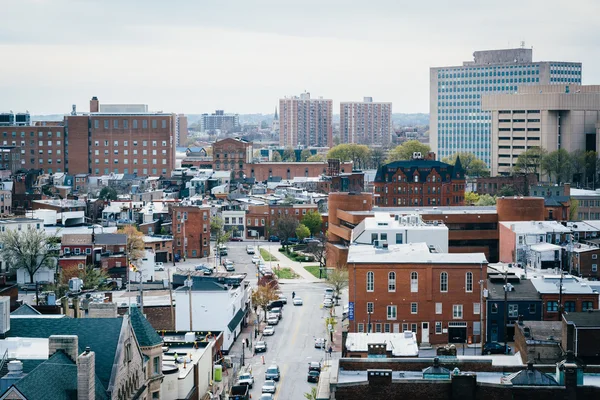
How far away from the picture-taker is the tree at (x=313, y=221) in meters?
154

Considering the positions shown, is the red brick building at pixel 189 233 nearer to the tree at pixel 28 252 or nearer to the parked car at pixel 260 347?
the tree at pixel 28 252

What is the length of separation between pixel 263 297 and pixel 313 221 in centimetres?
5558

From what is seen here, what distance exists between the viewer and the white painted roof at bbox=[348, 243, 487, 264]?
8169cm

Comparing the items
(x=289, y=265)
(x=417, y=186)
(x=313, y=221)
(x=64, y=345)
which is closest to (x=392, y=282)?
(x=64, y=345)

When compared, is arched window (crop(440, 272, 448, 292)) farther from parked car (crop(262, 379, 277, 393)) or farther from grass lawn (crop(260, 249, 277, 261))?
grass lawn (crop(260, 249, 277, 261))

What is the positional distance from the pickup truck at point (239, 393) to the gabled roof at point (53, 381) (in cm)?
2412

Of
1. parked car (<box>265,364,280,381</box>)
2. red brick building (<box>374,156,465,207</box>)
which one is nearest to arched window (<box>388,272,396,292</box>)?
parked car (<box>265,364,280,381</box>)

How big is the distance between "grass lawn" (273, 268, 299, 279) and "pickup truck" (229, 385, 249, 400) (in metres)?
49.5

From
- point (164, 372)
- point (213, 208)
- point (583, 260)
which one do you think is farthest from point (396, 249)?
point (213, 208)

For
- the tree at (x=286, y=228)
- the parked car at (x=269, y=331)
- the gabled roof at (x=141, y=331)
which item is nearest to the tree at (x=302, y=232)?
the tree at (x=286, y=228)

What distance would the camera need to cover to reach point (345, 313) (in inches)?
3666

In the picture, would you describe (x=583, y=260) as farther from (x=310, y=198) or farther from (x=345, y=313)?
(x=310, y=198)

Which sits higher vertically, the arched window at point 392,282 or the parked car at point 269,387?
the arched window at point 392,282

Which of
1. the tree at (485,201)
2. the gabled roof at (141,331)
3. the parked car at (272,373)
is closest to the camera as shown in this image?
the gabled roof at (141,331)
